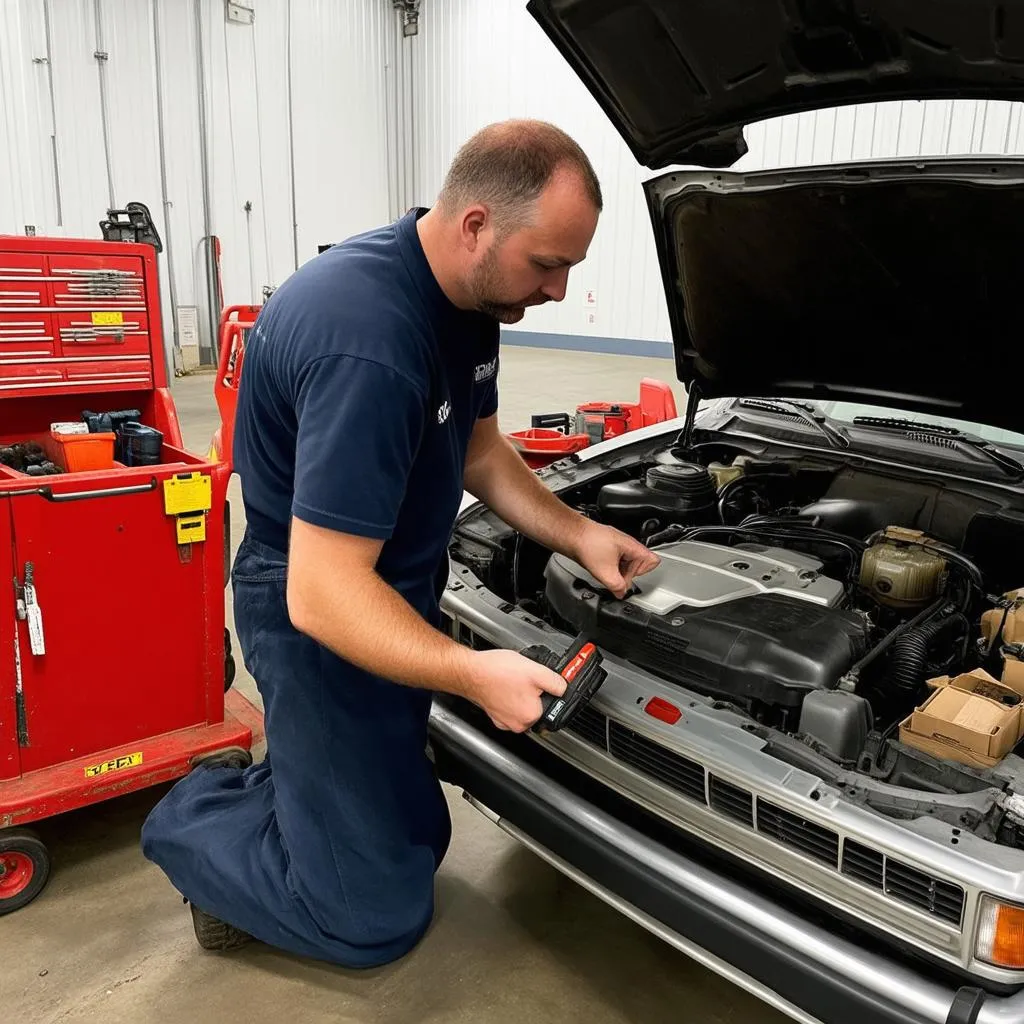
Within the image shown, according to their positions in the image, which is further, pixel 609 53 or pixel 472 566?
pixel 472 566

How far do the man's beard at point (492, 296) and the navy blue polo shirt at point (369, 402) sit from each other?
0.08m

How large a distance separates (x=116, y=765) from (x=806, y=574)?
1667 mm

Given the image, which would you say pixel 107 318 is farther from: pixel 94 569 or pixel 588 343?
pixel 588 343

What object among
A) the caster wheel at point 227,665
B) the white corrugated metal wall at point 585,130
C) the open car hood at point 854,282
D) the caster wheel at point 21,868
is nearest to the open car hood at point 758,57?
the open car hood at point 854,282

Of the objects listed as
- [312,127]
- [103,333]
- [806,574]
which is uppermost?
[312,127]

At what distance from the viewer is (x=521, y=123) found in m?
1.43

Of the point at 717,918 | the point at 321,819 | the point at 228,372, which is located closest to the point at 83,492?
the point at 321,819

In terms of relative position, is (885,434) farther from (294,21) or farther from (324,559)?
(294,21)

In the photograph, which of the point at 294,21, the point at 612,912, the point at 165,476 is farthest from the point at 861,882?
the point at 294,21

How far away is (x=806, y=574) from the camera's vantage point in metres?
1.84

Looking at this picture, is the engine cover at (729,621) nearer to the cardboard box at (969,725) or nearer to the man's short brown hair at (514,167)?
the cardboard box at (969,725)

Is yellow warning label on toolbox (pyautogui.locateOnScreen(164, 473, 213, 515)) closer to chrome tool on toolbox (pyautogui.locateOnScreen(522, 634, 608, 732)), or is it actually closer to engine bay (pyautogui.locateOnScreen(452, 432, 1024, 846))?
engine bay (pyautogui.locateOnScreen(452, 432, 1024, 846))

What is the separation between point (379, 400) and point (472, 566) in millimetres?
812

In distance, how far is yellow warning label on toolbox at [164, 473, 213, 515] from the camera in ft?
6.86
